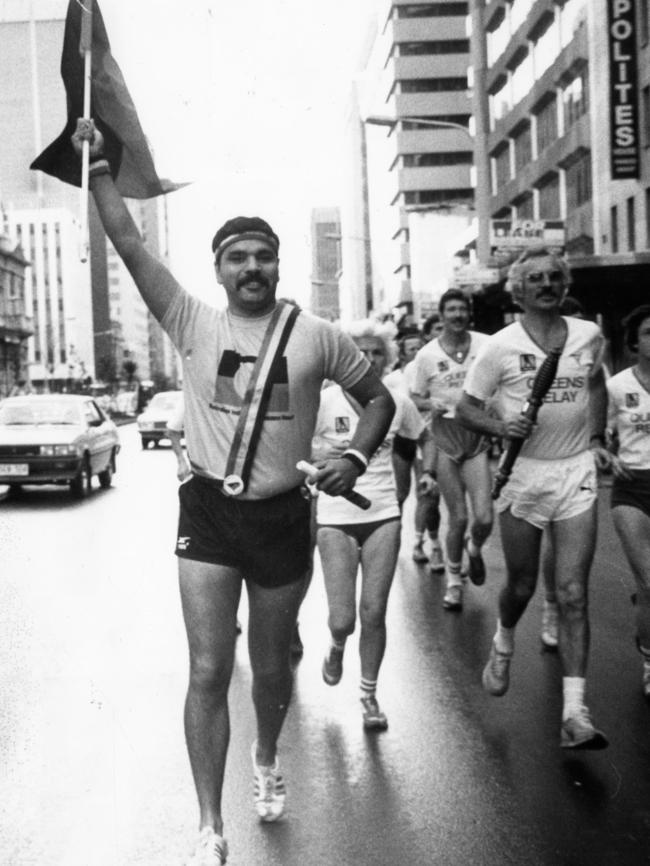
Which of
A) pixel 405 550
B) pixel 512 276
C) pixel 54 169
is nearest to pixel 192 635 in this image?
pixel 54 169

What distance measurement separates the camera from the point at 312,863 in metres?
3.97

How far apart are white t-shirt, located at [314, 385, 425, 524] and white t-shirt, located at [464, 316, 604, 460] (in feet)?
1.65

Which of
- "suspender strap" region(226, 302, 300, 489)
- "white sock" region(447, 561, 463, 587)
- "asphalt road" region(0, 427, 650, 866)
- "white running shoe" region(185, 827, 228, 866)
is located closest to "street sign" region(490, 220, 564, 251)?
"asphalt road" region(0, 427, 650, 866)

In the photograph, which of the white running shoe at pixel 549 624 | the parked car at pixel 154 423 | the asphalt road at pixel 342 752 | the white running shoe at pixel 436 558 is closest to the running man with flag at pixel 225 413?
the asphalt road at pixel 342 752

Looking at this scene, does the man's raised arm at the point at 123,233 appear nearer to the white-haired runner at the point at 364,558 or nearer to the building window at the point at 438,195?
the white-haired runner at the point at 364,558

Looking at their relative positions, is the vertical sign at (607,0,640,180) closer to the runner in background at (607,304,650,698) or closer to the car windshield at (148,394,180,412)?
the car windshield at (148,394,180,412)

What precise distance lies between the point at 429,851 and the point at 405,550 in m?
8.15

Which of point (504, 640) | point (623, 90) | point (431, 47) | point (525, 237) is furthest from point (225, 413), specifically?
point (431, 47)

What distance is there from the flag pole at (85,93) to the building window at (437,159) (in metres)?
85.4

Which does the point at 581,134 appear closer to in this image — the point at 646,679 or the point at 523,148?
the point at 523,148

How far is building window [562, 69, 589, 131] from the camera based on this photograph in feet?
131

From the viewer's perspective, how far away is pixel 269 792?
449 cm

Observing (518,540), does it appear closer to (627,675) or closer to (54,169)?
(627,675)

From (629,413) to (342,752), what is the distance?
2.17 metres
